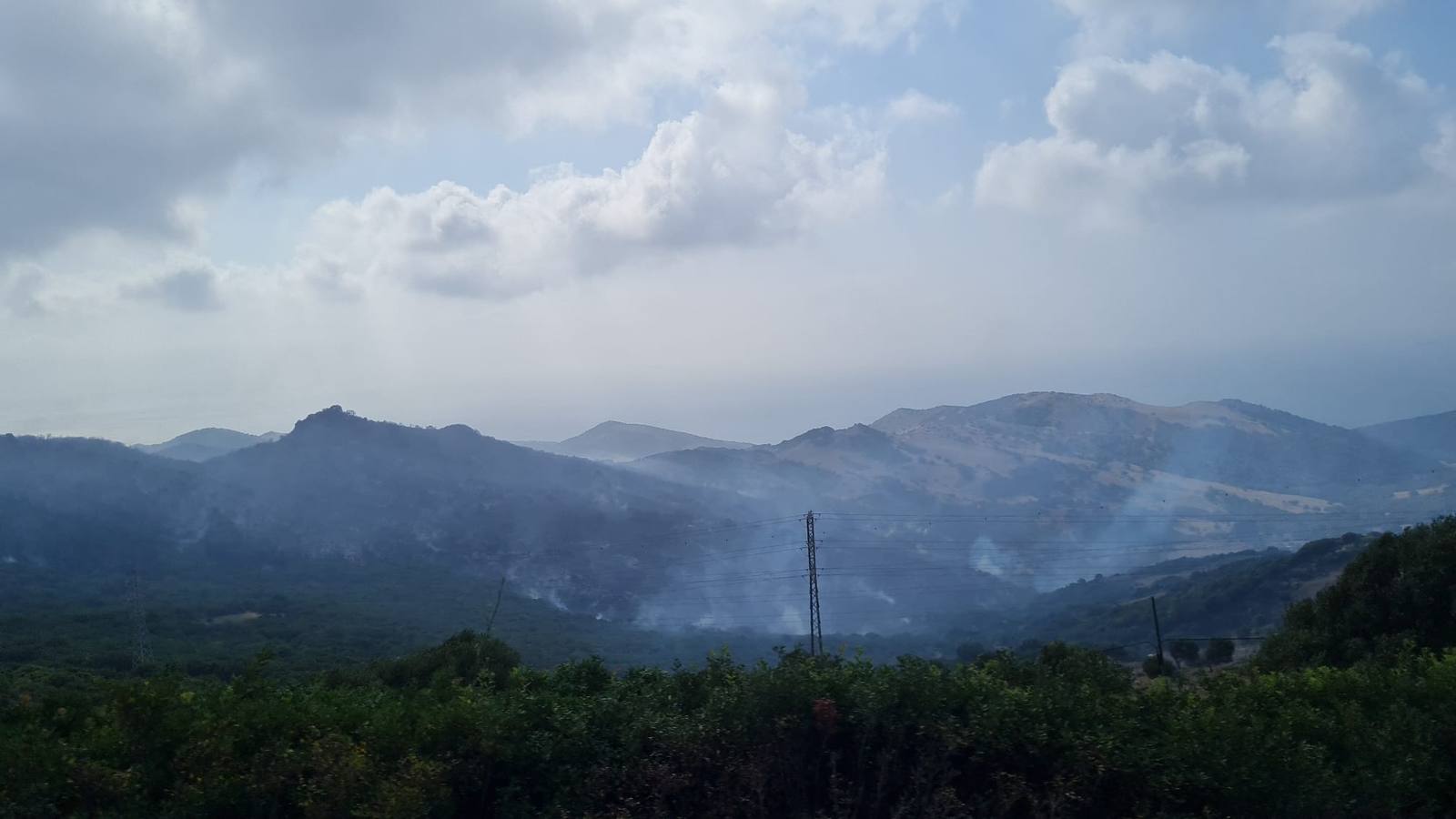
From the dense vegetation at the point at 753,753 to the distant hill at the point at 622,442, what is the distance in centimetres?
14159

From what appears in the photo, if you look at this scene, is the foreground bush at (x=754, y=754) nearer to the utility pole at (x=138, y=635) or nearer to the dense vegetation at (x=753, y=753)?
the dense vegetation at (x=753, y=753)

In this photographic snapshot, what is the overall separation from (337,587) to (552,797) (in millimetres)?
86010

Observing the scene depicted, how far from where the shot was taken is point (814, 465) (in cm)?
12231

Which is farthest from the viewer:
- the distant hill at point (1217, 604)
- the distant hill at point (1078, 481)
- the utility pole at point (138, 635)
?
the distant hill at point (1078, 481)

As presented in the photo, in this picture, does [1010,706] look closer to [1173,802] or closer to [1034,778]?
[1034,778]

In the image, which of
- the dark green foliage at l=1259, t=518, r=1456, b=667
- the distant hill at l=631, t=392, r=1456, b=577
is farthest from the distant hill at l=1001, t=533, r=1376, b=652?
the distant hill at l=631, t=392, r=1456, b=577

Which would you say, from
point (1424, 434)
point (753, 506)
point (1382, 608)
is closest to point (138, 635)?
point (1382, 608)

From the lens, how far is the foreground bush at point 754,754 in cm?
655

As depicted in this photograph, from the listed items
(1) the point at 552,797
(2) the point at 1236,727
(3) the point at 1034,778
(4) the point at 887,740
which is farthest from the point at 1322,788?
(1) the point at 552,797

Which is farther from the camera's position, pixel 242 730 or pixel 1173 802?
pixel 242 730

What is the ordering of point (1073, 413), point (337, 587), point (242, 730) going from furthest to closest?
point (1073, 413) → point (337, 587) → point (242, 730)

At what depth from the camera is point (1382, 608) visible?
622 inches

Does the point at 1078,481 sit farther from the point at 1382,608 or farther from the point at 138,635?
the point at 1382,608

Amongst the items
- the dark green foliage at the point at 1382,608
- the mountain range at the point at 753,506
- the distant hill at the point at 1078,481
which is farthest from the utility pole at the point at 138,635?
the distant hill at the point at 1078,481
